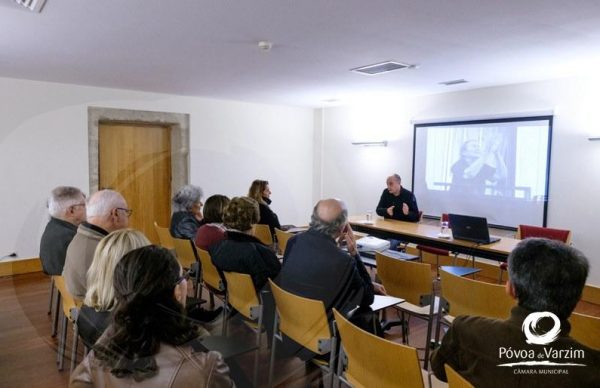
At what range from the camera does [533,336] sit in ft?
4.01

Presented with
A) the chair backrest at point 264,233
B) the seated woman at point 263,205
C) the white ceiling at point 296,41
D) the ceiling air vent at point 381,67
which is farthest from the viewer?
the seated woman at point 263,205

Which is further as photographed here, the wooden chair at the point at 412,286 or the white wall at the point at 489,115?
the white wall at the point at 489,115

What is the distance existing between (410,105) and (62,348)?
5.35 metres

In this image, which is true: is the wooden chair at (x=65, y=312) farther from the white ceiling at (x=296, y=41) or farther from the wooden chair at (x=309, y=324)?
the white ceiling at (x=296, y=41)

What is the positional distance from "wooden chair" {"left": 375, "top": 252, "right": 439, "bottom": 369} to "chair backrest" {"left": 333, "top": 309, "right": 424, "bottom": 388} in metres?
1.02

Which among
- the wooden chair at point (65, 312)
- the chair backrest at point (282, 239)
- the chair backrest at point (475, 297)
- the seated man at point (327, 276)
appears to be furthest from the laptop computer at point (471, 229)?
the wooden chair at point (65, 312)

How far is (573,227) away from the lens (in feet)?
15.5

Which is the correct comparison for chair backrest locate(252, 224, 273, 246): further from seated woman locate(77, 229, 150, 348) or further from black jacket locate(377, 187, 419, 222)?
seated woman locate(77, 229, 150, 348)

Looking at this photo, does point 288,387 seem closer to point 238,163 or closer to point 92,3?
point 92,3

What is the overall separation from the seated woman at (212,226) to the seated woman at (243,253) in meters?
0.44

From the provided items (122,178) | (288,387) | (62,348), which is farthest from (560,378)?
(122,178)

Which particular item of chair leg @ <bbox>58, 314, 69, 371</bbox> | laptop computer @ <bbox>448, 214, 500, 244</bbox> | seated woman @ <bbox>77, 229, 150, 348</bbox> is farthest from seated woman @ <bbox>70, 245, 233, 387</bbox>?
laptop computer @ <bbox>448, 214, 500, 244</bbox>

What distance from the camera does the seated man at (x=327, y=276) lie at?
7.24 feet

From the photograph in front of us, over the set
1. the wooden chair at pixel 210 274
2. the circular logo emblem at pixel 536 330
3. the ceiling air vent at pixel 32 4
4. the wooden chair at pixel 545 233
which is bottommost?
the wooden chair at pixel 210 274
